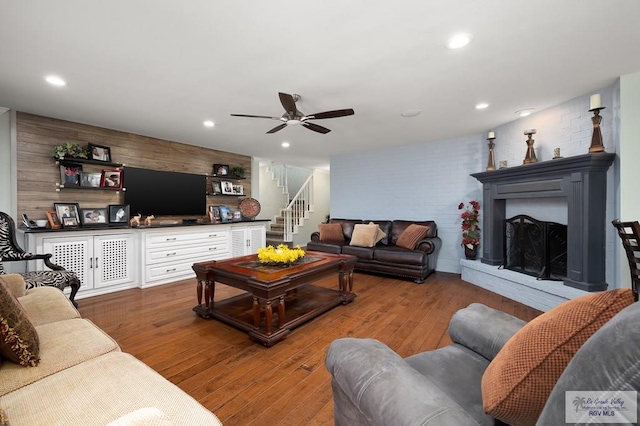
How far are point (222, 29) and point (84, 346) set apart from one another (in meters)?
2.04

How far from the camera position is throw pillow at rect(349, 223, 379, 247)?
16.1 ft

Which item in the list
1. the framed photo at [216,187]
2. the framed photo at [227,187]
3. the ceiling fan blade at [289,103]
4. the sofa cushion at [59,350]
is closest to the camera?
the sofa cushion at [59,350]

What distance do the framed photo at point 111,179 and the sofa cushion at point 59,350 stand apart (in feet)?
10.1

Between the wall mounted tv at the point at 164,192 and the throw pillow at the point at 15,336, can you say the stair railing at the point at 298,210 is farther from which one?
the throw pillow at the point at 15,336

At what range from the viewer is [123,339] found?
2.42 m

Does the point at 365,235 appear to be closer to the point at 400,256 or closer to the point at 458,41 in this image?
the point at 400,256

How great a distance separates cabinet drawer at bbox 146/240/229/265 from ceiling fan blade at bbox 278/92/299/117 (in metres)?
2.99

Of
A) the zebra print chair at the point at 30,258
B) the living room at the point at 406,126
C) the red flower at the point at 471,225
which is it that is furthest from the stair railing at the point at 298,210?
the zebra print chair at the point at 30,258

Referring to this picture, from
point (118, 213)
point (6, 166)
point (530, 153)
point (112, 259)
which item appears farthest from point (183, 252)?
point (530, 153)

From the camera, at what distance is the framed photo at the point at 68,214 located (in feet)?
11.9

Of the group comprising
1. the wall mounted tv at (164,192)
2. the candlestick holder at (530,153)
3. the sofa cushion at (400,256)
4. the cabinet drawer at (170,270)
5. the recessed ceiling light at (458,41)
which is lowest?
the cabinet drawer at (170,270)

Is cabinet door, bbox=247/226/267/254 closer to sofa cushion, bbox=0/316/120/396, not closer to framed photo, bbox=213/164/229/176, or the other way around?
framed photo, bbox=213/164/229/176

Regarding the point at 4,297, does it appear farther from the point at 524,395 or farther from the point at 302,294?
the point at 302,294

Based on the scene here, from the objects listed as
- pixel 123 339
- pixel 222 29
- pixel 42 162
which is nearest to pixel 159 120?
pixel 42 162
